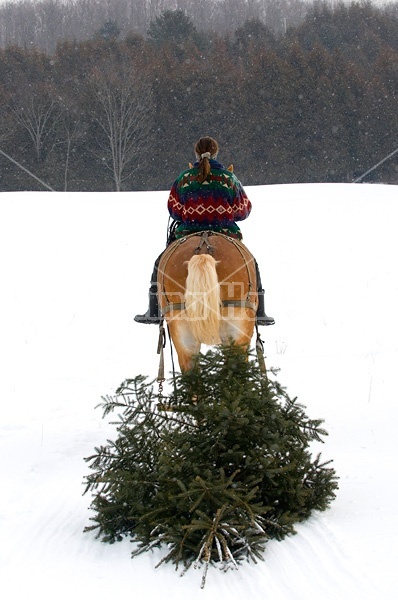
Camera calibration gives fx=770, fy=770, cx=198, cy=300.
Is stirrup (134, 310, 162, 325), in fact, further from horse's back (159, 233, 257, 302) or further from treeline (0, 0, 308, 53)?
treeline (0, 0, 308, 53)

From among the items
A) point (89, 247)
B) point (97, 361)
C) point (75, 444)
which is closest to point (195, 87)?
point (89, 247)

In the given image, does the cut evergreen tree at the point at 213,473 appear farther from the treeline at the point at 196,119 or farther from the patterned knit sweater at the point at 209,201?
the treeline at the point at 196,119

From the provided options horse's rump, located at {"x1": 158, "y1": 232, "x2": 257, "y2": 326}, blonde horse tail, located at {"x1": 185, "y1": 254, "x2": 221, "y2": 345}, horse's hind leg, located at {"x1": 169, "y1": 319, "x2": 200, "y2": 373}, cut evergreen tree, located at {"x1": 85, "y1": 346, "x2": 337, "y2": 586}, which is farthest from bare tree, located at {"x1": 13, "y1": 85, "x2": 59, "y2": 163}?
cut evergreen tree, located at {"x1": 85, "y1": 346, "x2": 337, "y2": 586}

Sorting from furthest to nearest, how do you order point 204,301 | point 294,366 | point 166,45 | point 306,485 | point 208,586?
point 166,45, point 294,366, point 204,301, point 306,485, point 208,586

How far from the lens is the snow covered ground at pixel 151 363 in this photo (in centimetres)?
355

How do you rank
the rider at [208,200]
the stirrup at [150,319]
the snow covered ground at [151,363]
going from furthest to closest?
the stirrup at [150,319] → the rider at [208,200] → the snow covered ground at [151,363]

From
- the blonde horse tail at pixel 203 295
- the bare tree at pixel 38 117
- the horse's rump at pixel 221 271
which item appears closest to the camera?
the blonde horse tail at pixel 203 295

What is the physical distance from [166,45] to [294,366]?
36066 mm

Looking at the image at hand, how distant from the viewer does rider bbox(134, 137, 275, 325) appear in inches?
241

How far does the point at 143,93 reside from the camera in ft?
123

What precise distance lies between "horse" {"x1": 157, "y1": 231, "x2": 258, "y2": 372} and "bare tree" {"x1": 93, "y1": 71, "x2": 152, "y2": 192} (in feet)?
103

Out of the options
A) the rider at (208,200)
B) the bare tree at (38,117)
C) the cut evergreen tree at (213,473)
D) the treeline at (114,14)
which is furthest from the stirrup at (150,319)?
the treeline at (114,14)

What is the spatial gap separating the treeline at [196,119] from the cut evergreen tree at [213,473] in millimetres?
32420

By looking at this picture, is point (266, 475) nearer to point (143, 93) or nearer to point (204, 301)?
point (204, 301)
